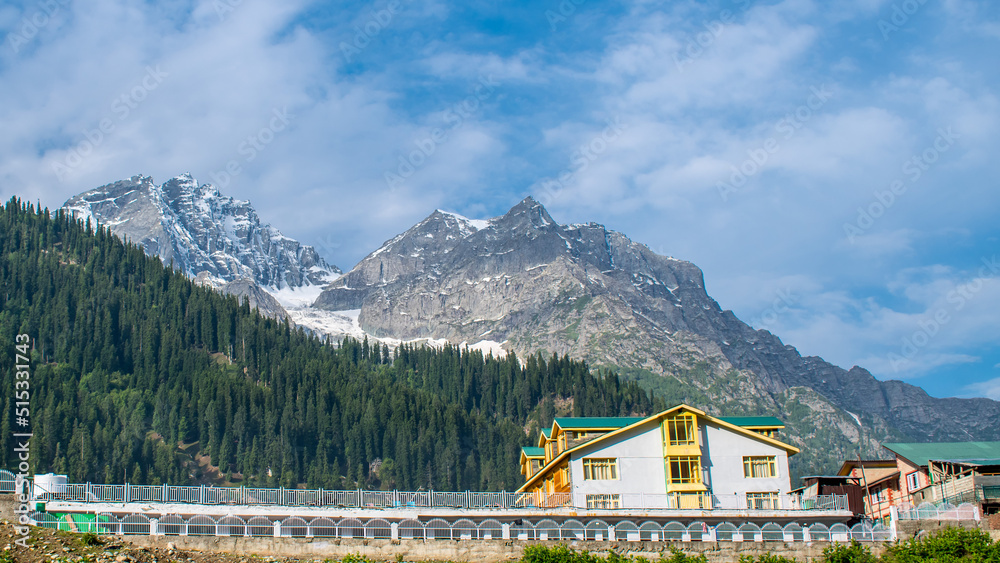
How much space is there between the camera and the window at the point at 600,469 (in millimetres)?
83375

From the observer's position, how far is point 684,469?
275ft

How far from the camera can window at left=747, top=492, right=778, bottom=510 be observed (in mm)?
82438

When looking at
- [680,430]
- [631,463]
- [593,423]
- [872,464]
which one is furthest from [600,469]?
[872,464]

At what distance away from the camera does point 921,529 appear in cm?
7131

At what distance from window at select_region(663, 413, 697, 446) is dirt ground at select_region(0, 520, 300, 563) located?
36.2 m

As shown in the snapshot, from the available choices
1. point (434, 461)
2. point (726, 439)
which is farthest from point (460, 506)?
point (434, 461)

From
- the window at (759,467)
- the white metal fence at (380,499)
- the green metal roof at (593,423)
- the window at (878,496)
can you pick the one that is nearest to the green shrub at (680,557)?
the white metal fence at (380,499)

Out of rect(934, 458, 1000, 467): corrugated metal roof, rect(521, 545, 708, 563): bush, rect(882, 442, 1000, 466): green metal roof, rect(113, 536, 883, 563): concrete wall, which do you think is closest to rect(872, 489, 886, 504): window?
rect(882, 442, 1000, 466): green metal roof

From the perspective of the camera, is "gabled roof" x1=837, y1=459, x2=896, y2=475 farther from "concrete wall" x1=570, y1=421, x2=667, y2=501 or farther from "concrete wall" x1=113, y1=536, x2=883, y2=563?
"concrete wall" x1=113, y1=536, x2=883, y2=563

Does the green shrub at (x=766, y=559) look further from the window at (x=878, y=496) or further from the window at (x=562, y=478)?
the window at (x=878, y=496)

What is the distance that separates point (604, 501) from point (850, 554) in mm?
22493

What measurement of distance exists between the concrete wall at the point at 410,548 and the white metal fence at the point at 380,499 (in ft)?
27.4

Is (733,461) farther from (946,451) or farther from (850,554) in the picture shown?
(850,554)

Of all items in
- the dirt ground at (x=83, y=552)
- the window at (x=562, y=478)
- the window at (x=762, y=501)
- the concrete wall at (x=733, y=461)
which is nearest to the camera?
the dirt ground at (x=83, y=552)
